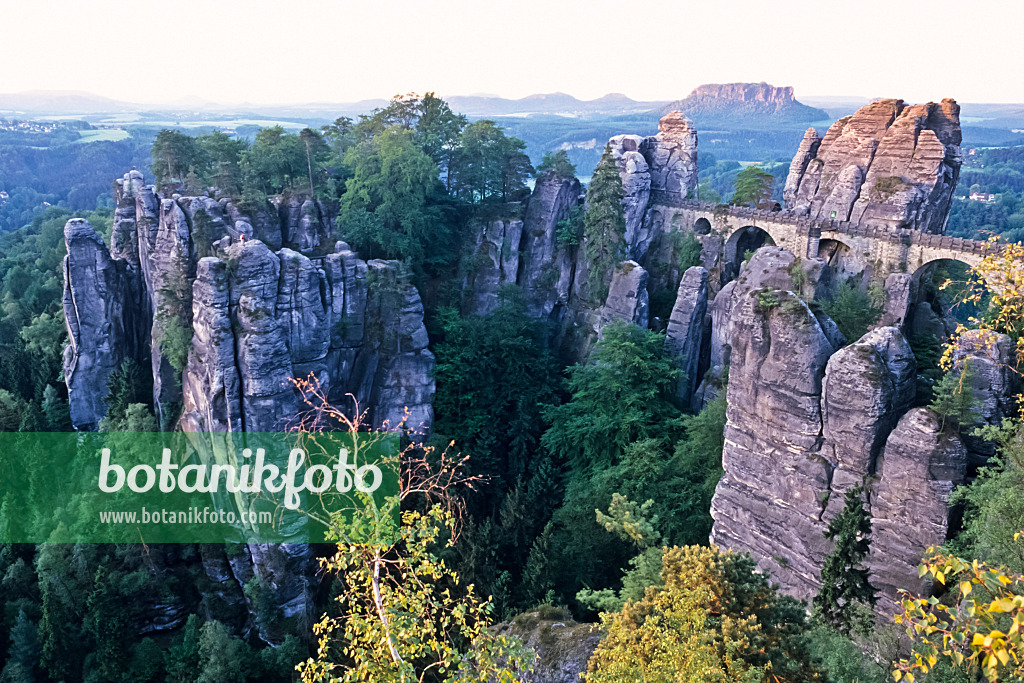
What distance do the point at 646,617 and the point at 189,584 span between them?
23.5 metres

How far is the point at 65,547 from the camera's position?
26.8 m

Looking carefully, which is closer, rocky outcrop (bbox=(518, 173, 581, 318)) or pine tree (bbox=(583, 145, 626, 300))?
pine tree (bbox=(583, 145, 626, 300))

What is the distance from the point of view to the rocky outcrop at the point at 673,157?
3678 centimetres

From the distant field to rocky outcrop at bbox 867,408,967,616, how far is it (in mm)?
178265

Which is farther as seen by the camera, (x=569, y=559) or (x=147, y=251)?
(x=147, y=251)

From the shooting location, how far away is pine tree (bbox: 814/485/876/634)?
56.0ft

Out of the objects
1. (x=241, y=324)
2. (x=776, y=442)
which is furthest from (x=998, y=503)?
(x=241, y=324)

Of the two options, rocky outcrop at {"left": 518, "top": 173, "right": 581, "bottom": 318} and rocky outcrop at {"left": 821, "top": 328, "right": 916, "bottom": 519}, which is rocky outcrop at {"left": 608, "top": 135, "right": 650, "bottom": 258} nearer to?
rocky outcrop at {"left": 518, "top": 173, "right": 581, "bottom": 318}

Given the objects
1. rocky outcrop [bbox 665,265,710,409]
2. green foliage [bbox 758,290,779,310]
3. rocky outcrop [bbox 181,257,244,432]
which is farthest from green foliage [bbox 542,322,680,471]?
rocky outcrop [bbox 181,257,244,432]

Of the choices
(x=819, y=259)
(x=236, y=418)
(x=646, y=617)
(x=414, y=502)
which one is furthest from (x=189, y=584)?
(x=819, y=259)

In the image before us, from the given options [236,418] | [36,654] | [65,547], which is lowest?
[36,654]

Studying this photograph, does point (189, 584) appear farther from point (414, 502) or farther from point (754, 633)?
point (754, 633)

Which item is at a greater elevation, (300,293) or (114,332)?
(300,293)

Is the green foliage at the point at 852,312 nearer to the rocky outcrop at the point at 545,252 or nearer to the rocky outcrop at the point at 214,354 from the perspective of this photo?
the rocky outcrop at the point at 545,252
